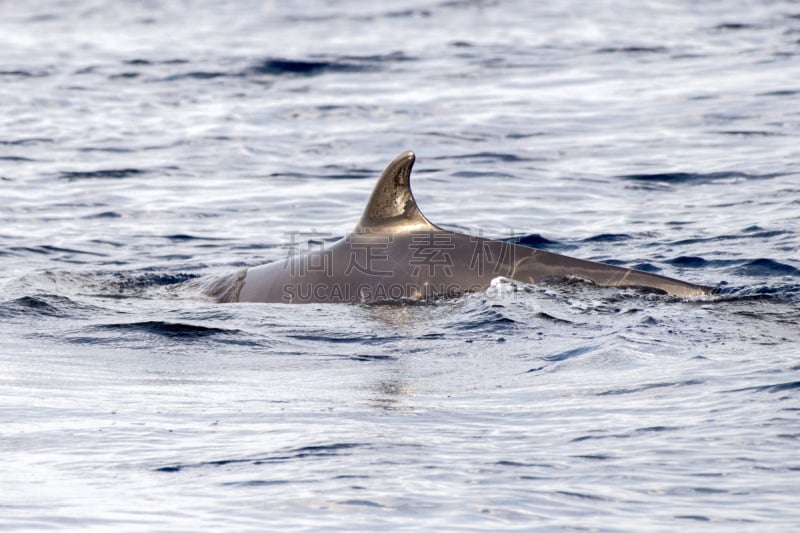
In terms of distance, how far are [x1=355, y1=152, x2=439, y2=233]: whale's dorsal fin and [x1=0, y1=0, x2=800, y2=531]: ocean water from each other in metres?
0.65

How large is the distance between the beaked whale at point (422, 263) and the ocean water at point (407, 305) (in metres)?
0.20

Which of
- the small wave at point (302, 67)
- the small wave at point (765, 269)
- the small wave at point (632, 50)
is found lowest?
the small wave at point (765, 269)

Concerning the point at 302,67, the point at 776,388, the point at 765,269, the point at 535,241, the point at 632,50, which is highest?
the point at 632,50

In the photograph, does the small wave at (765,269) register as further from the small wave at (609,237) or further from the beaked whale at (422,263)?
the beaked whale at (422,263)

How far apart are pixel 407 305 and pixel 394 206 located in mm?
739

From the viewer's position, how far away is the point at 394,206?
934 cm

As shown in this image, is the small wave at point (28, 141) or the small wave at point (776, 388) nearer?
the small wave at point (776, 388)

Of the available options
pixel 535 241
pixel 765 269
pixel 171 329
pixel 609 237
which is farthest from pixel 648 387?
pixel 535 241

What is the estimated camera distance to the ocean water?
18.7 feet

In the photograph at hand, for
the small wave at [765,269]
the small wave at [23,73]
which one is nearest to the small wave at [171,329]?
the small wave at [765,269]

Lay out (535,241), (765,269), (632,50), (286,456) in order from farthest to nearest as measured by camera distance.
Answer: (632,50) < (535,241) < (765,269) < (286,456)

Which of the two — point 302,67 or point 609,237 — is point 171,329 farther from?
A: point 302,67

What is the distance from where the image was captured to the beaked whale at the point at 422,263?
9.24 metres

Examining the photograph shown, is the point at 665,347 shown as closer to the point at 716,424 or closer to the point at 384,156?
the point at 716,424
